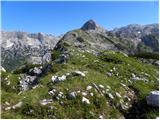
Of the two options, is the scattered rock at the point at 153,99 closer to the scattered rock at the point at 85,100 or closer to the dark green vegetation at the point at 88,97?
the dark green vegetation at the point at 88,97

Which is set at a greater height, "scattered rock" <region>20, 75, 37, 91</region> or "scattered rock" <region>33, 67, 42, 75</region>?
"scattered rock" <region>20, 75, 37, 91</region>

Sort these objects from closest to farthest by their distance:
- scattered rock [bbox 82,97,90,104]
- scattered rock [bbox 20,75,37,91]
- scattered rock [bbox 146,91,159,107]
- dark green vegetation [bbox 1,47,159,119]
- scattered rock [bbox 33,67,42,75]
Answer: dark green vegetation [bbox 1,47,159,119], scattered rock [bbox 82,97,90,104], scattered rock [bbox 146,91,159,107], scattered rock [bbox 20,75,37,91], scattered rock [bbox 33,67,42,75]

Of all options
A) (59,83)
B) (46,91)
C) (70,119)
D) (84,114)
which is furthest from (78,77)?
(70,119)

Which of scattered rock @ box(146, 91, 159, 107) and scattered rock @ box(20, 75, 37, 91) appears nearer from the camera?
scattered rock @ box(146, 91, 159, 107)

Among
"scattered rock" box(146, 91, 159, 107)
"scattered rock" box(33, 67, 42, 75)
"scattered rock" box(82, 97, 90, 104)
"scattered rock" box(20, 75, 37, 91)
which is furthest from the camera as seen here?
"scattered rock" box(33, 67, 42, 75)

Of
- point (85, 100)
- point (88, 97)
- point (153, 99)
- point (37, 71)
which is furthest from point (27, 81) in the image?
point (153, 99)

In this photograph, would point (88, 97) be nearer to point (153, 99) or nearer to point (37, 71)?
point (153, 99)

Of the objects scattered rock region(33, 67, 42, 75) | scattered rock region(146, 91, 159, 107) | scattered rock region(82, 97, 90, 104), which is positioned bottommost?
scattered rock region(33, 67, 42, 75)

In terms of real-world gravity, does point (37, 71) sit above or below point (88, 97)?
below

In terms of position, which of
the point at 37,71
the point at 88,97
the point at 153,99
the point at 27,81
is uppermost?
the point at 88,97

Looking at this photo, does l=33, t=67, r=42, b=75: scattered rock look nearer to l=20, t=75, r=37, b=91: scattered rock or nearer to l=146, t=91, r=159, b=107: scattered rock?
l=20, t=75, r=37, b=91: scattered rock

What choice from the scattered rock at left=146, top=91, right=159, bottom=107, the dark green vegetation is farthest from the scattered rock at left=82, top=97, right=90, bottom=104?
the scattered rock at left=146, top=91, right=159, bottom=107

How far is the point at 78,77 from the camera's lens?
21.9 m

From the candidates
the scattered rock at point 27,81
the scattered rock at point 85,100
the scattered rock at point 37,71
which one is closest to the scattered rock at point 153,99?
the scattered rock at point 85,100
